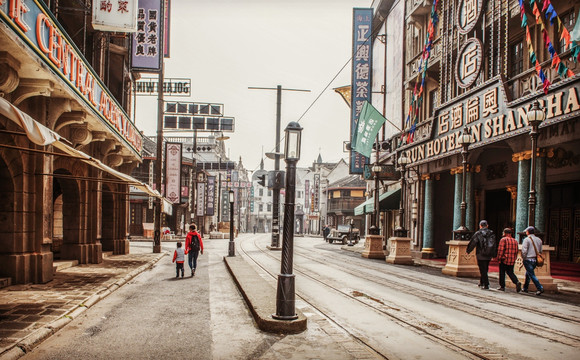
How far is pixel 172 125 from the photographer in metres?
47.8

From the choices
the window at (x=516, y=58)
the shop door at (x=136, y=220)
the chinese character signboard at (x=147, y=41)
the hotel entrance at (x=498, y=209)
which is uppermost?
the chinese character signboard at (x=147, y=41)

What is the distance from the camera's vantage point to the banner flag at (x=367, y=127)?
2534cm

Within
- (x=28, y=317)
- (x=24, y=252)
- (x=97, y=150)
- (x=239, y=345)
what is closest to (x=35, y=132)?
(x=28, y=317)

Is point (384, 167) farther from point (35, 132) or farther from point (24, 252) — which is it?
point (35, 132)

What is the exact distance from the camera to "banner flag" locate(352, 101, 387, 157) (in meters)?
25.3

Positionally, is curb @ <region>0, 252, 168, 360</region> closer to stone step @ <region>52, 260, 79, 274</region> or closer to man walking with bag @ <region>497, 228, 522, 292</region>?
stone step @ <region>52, 260, 79, 274</region>

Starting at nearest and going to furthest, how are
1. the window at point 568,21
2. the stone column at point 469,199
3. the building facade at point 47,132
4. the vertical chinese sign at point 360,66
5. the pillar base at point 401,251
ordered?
1. the building facade at point 47,132
2. the window at point 568,21
3. the stone column at point 469,199
4. the pillar base at point 401,251
5. the vertical chinese sign at point 360,66

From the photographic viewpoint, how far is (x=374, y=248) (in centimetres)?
2422

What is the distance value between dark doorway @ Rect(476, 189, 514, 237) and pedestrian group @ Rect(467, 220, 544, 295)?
1051cm

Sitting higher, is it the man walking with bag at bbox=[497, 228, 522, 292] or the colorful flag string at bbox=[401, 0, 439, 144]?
the colorful flag string at bbox=[401, 0, 439, 144]

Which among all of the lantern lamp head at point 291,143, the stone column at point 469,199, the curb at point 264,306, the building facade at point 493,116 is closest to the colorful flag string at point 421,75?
the building facade at point 493,116

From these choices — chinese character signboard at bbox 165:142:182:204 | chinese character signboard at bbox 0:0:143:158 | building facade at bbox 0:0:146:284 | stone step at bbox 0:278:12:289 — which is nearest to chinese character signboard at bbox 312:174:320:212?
chinese character signboard at bbox 165:142:182:204

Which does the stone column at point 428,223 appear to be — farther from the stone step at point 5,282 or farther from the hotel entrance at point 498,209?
the stone step at point 5,282

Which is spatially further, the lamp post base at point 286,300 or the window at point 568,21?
the window at point 568,21
